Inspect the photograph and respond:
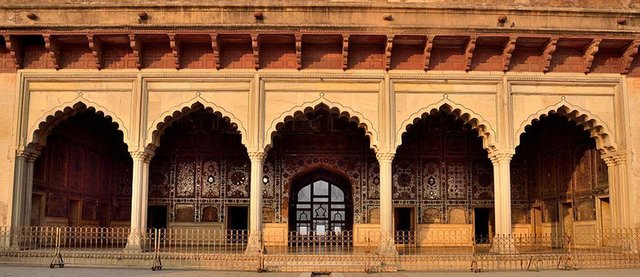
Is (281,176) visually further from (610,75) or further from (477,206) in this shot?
(610,75)

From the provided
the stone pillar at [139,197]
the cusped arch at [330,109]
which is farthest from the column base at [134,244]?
the cusped arch at [330,109]

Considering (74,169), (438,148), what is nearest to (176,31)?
(74,169)

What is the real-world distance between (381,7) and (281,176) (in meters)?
5.55

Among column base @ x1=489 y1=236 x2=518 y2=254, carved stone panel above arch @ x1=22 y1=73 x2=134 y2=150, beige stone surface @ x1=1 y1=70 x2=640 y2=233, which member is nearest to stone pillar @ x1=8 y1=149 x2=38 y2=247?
beige stone surface @ x1=1 y1=70 x2=640 y2=233

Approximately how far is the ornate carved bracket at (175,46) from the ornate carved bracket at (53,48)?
88.6 inches

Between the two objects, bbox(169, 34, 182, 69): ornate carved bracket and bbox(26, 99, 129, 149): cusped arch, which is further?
bbox(26, 99, 129, 149): cusped arch

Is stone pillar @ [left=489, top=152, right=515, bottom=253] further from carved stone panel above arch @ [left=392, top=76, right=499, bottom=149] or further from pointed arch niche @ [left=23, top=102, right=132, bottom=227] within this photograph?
pointed arch niche @ [left=23, top=102, right=132, bottom=227]

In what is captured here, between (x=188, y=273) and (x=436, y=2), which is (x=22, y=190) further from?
(x=436, y=2)

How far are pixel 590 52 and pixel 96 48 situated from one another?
9.58 m

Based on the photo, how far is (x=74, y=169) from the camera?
1539 centimetres

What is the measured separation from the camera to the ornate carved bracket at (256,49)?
486 inches

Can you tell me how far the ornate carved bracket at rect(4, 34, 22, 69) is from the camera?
41.1 feet

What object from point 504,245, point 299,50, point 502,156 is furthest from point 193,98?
point 504,245

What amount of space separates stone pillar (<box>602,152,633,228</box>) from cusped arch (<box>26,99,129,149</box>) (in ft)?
31.4
